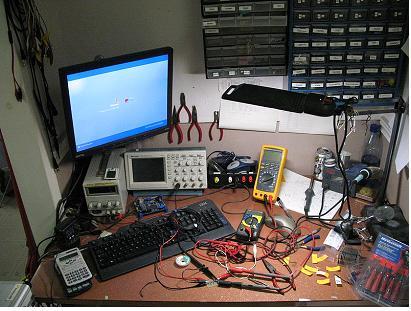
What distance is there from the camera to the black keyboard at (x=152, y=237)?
1.40 m

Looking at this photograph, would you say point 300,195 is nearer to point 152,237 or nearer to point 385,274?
point 385,274

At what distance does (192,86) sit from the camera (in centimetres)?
176

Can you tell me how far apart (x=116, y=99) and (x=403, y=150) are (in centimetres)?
108

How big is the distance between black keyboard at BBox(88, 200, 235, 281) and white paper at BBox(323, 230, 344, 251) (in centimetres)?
35

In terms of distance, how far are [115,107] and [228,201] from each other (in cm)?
60

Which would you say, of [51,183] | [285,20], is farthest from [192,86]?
[51,183]

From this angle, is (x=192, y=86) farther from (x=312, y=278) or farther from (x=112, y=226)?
(x=312, y=278)

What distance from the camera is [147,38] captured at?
168 cm

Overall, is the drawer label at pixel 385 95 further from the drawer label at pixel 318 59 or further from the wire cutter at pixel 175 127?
the wire cutter at pixel 175 127

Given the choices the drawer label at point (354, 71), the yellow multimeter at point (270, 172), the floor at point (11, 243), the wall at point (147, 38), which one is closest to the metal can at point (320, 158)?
the wall at point (147, 38)

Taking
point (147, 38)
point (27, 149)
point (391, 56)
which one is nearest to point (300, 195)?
point (391, 56)

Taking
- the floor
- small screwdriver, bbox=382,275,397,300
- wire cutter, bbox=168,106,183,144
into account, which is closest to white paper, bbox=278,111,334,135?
wire cutter, bbox=168,106,183,144

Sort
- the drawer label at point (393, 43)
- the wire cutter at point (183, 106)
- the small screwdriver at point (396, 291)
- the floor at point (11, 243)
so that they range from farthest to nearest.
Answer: the floor at point (11, 243)
the wire cutter at point (183, 106)
the drawer label at point (393, 43)
the small screwdriver at point (396, 291)

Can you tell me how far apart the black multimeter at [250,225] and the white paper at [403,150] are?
539mm
